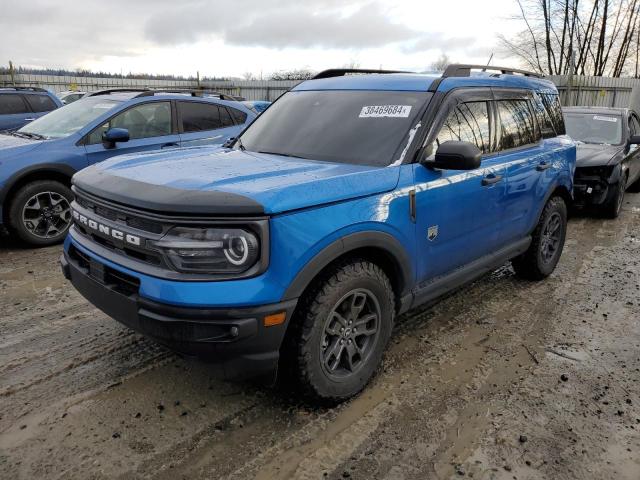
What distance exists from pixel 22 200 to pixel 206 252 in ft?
14.0

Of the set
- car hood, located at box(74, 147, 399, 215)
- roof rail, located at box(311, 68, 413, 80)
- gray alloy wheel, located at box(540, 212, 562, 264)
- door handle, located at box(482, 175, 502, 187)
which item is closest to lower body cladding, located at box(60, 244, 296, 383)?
car hood, located at box(74, 147, 399, 215)

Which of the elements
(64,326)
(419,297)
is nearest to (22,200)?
(64,326)

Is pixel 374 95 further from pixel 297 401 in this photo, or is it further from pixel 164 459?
pixel 164 459

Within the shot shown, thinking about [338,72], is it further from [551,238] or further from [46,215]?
[46,215]

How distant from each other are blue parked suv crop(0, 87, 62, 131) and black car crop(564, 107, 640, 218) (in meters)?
9.75

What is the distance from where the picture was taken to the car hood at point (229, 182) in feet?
7.48

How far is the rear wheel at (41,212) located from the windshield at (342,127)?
3051mm

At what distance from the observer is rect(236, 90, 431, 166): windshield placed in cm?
317

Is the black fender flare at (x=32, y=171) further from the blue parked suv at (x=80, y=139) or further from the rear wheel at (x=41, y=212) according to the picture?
the rear wheel at (x=41, y=212)

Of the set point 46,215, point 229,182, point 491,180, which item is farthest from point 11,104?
point 491,180

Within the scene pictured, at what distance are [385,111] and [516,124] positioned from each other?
1.45 m

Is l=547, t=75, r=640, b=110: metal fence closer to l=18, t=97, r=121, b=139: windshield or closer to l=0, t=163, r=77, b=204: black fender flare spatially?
→ l=18, t=97, r=121, b=139: windshield

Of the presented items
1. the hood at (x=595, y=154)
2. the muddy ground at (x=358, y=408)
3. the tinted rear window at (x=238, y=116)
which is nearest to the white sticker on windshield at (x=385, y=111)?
the muddy ground at (x=358, y=408)

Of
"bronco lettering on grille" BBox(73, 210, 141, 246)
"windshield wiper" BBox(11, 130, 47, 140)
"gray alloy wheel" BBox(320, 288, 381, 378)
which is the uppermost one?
"windshield wiper" BBox(11, 130, 47, 140)
